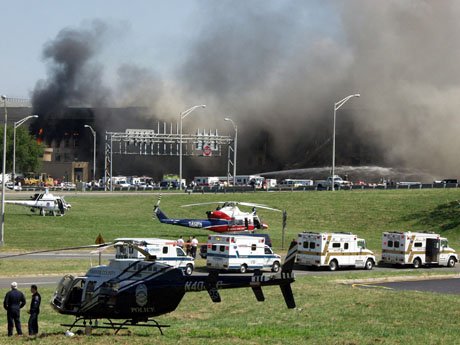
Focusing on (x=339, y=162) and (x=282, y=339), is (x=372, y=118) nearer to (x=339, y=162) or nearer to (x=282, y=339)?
(x=339, y=162)

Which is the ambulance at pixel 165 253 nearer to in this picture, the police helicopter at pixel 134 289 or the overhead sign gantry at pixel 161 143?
the police helicopter at pixel 134 289

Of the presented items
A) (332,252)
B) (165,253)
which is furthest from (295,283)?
(332,252)

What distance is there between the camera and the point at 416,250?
43906 millimetres

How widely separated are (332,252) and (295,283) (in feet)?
28.3

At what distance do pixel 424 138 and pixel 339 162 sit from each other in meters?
17.4

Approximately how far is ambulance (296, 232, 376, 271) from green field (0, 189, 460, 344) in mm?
1462

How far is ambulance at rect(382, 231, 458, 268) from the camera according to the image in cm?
4353

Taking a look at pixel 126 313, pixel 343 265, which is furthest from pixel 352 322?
pixel 343 265

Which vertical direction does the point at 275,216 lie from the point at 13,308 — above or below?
above

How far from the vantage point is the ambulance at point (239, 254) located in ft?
128

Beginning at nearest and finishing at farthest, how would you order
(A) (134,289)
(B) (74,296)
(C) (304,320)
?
(A) (134,289), (B) (74,296), (C) (304,320)

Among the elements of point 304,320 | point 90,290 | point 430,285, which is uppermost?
point 90,290

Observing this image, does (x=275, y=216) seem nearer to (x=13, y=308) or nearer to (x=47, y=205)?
(x=47, y=205)

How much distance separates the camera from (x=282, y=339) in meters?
18.5
